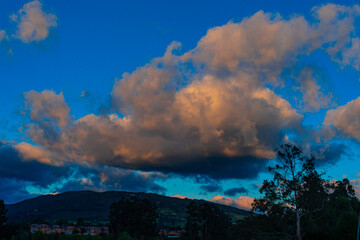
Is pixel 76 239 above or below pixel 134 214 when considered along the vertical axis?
below

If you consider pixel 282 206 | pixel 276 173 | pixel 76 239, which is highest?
pixel 276 173

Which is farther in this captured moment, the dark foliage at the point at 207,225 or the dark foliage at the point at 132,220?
the dark foliage at the point at 207,225

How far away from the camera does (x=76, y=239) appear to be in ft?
431

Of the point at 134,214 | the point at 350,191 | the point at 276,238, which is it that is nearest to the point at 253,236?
the point at 276,238

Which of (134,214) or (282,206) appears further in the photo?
(134,214)

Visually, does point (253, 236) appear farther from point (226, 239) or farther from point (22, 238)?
point (226, 239)

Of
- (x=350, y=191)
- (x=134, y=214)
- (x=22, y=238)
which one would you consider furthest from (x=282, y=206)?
(x=134, y=214)

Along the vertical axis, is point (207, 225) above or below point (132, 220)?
below

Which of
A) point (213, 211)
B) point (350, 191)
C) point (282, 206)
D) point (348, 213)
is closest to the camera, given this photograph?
point (348, 213)

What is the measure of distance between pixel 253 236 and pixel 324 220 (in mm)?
15552

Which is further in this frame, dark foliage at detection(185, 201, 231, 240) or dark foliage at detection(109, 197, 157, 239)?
dark foliage at detection(185, 201, 231, 240)

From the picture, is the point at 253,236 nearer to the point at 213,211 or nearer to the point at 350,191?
the point at 350,191

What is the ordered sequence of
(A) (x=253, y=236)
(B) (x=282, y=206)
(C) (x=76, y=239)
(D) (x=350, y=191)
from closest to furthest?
(B) (x=282, y=206) → (A) (x=253, y=236) → (D) (x=350, y=191) → (C) (x=76, y=239)

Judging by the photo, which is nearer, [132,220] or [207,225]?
[132,220]
